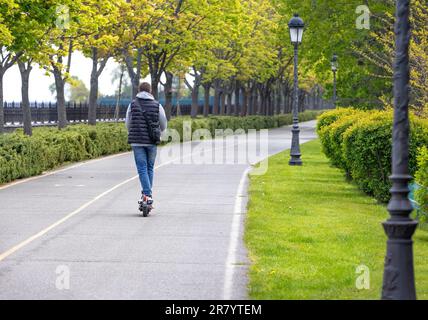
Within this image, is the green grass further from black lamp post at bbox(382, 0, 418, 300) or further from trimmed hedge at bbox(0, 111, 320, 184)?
trimmed hedge at bbox(0, 111, 320, 184)

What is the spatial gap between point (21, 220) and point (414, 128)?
297 inches

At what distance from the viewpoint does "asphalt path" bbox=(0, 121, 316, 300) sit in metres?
10.2

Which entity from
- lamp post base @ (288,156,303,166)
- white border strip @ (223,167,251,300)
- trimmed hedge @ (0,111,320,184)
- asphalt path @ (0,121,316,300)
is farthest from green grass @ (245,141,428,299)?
lamp post base @ (288,156,303,166)

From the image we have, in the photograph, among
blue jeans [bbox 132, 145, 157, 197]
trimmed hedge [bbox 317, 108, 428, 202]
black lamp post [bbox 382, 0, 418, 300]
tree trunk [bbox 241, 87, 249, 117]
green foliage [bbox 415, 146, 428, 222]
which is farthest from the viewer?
tree trunk [bbox 241, 87, 249, 117]

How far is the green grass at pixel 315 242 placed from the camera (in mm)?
10242

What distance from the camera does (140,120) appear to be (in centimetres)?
1689

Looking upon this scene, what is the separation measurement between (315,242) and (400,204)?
474 cm

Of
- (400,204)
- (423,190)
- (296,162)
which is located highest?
(400,204)

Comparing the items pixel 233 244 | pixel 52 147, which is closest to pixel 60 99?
pixel 52 147

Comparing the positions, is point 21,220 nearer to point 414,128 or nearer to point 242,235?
point 242,235

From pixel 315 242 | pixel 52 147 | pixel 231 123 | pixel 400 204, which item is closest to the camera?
pixel 400 204

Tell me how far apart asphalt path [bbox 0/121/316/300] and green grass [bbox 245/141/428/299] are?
322mm

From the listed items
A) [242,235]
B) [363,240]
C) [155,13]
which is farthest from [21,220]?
[155,13]

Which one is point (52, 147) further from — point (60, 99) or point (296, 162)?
point (60, 99)
